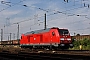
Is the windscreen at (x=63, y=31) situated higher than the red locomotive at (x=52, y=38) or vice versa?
the windscreen at (x=63, y=31)

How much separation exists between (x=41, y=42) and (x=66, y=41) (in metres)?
5.14

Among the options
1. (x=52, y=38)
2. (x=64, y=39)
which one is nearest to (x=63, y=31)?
(x=64, y=39)

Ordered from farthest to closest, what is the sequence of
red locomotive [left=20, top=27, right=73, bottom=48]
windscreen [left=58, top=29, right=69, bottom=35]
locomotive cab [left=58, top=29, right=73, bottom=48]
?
windscreen [left=58, top=29, right=69, bottom=35] → red locomotive [left=20, top=27, right=73, bottom=48] → locomotive cab [left=58, top=29, right=73, bottom=48]

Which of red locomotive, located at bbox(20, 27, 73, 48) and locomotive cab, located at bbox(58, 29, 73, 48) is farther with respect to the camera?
red locomotive, located at bbox(20, 27, 73, 48)

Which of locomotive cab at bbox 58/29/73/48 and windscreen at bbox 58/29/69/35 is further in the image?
windscreen at bbox 58/29/69/35

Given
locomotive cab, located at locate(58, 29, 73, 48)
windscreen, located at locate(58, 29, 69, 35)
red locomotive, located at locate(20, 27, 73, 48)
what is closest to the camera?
locomotive cab, located at locate(58, 29, 73, 48)

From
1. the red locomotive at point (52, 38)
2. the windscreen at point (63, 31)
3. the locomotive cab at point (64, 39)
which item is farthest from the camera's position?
the windscreen at point (63, 31)

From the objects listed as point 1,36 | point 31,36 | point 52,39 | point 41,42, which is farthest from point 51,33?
point 1,36

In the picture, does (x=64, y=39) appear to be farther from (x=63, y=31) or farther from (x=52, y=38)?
(x=52, y=38)

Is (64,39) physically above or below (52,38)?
below

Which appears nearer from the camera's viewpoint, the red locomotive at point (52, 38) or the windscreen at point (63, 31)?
the red locomotive at point (52, 38)

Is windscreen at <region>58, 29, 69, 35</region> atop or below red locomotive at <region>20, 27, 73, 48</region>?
atop

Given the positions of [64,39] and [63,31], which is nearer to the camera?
[64,39]

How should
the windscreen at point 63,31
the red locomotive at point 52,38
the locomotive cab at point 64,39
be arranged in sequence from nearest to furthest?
1. the locomotive cab at point 64,39
2. the red locomotive at point 52,38
3. the windscreen at point 63,31
